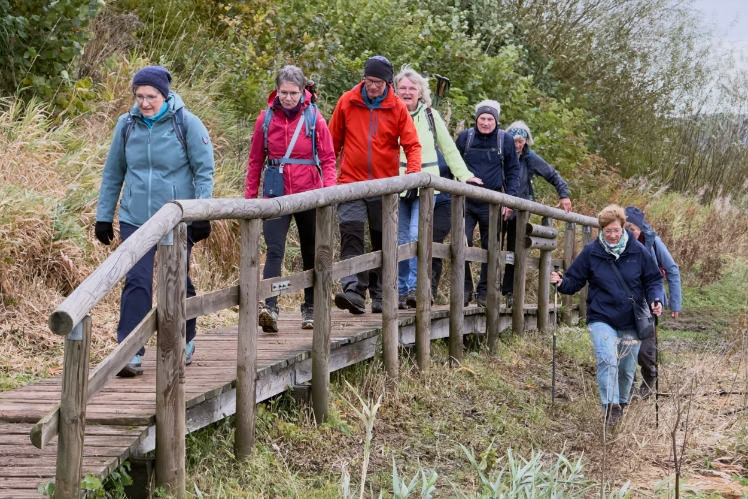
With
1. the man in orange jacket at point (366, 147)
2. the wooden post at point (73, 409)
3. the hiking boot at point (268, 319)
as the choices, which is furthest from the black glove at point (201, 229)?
the man in orange jacket at point (366, 147)

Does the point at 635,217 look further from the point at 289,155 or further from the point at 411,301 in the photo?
the point at 289,155

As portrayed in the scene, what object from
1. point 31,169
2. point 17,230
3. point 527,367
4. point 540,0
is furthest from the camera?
point 540,0

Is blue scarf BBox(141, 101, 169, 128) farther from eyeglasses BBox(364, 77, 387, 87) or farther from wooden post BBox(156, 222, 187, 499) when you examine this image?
eyeglasses BBox(364, 77, 387, 87)

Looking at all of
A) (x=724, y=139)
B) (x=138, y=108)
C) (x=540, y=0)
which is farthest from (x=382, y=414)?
(x=724, y=139)

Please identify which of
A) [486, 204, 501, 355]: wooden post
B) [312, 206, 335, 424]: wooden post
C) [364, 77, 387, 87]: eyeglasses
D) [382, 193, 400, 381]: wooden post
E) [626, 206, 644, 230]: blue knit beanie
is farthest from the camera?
[486, 204, 501, 355]: wooden post

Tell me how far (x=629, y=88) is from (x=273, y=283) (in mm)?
16875

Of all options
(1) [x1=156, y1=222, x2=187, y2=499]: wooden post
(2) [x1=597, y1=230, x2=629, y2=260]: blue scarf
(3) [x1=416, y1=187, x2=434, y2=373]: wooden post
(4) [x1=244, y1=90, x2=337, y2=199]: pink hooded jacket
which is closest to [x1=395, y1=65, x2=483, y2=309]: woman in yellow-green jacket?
(3) [x1=416, y1=187, x2=434, y2=373]: wooden post

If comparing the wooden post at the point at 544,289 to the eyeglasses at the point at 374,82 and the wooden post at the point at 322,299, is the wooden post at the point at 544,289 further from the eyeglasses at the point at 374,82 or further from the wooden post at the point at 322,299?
the wooden post at the point at 322,299

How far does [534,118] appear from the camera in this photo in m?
15.3

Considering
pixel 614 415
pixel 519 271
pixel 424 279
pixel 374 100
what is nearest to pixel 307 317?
pixel 424 279

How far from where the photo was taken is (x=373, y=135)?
7.75 m

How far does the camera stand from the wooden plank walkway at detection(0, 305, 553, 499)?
172 inches

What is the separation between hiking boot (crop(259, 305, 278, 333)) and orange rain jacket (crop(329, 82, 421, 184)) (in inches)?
48.3

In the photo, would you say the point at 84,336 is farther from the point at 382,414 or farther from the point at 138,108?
the point at 382,414
